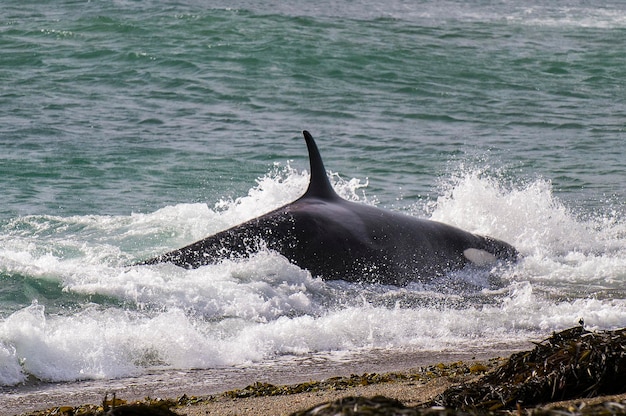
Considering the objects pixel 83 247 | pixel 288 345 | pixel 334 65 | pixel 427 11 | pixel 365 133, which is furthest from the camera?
pixel 427 11

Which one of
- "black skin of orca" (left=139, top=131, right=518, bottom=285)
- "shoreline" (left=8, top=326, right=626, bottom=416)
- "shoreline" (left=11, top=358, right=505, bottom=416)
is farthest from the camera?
"black skin of orca" (left=139, top=131, right=518, bottom=285)

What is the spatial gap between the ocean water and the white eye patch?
0.21 metres

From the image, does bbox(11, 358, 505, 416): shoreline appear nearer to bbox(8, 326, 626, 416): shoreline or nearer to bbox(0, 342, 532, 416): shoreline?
bbox(8, 326, 626, 416): shoreline

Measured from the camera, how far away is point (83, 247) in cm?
1035

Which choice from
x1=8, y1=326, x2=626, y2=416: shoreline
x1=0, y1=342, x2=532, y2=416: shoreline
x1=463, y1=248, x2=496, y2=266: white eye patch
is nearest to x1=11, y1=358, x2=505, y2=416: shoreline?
x1=8, y1=326, x2=626, y2=416: shoreline

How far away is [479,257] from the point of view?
10.1 m

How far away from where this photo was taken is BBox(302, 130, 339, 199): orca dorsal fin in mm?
9388

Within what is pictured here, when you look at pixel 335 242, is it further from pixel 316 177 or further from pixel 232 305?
pixel 232 305

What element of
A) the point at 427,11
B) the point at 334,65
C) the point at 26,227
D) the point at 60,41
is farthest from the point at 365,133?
the point at 427,11

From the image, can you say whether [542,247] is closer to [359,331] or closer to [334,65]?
[359,331]

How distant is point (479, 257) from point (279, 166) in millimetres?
5532

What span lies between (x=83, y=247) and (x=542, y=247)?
195 inches

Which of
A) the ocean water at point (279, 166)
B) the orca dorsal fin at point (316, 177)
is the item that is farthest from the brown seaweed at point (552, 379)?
the orca dorsal fin at point (316, 177)

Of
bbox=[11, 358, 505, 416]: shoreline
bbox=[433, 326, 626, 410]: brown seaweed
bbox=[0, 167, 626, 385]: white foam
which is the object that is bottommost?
bbox=[0, 167, 626, 385]: white foam
